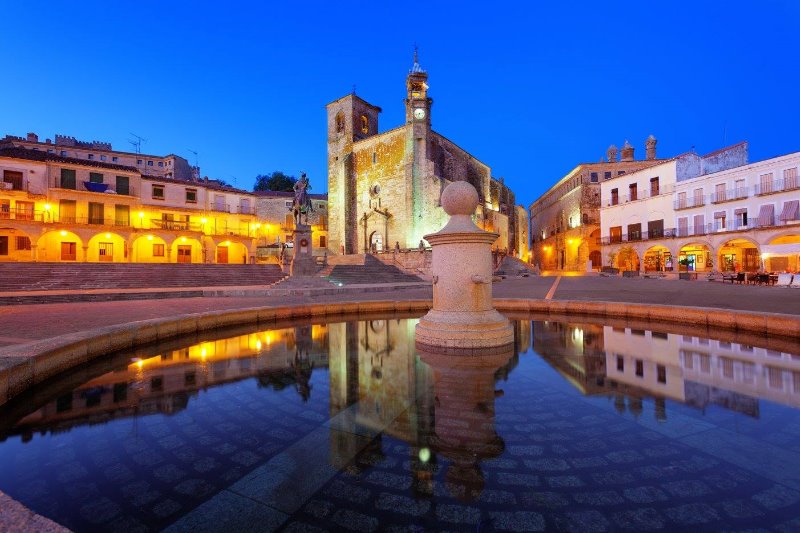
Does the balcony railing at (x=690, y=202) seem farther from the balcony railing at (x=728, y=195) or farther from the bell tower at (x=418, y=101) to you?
the bell tower at (x=418, y=101)

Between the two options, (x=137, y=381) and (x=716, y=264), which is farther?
(x=716, y=264)

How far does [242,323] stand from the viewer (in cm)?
823

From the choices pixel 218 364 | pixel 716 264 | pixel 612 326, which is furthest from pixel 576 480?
pixel 716 264

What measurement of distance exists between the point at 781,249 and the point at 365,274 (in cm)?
2826

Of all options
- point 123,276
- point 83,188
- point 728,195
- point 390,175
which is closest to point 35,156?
point 83,188

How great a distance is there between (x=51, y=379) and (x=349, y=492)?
4193 millimetres

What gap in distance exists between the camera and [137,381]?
448 cm

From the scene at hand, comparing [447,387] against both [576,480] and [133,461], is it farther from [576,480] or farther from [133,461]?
[133,461]

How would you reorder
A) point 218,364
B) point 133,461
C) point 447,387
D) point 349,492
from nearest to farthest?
point 349,492
point 133,461
point 447,387
point 218,364

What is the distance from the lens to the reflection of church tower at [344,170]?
135 feet

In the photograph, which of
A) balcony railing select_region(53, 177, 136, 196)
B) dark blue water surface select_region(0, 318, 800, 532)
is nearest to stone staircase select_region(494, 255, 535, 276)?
dark blue water surface select_region(0, 318, 800, 532)

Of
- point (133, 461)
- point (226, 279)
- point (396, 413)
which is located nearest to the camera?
point (133, 461)

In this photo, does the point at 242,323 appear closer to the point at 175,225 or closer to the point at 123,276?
the point at 123,276

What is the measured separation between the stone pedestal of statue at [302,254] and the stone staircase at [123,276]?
12.0 ft
